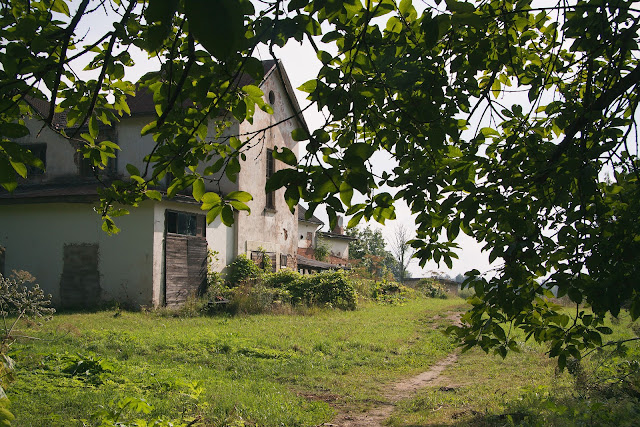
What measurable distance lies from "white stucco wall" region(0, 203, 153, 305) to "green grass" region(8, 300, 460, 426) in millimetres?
1419

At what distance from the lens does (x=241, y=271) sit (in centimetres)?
1769

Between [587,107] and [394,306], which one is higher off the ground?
[587,107]

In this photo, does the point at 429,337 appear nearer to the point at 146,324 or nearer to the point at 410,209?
the point at 146,324

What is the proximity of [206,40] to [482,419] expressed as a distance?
6.00 metres

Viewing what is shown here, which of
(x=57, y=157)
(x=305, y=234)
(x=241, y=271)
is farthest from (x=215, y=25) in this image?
(x=305, y=234)

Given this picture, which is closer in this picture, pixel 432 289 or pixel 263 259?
pixel 263 259

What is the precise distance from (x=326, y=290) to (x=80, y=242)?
818cm

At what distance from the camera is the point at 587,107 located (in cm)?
357

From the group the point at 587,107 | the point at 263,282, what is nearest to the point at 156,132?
the point at 587,107

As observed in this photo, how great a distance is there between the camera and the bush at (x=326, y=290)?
1773cm

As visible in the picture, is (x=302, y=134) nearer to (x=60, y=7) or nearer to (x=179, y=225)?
(x=60, y=7)

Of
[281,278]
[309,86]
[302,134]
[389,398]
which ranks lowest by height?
[389,398]

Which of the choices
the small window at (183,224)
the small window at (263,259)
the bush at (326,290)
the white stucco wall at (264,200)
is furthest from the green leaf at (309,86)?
the small window at (263,259)

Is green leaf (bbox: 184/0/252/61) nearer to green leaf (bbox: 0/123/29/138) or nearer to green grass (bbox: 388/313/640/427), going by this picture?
green leaf (bbox: 0/123/29/138)
